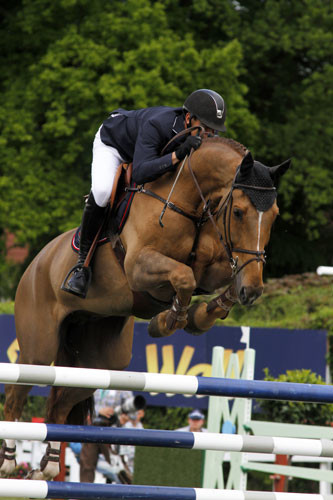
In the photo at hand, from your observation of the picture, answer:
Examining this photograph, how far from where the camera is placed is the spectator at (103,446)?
8250 mm

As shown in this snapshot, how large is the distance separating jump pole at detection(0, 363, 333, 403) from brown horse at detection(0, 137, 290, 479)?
936mm

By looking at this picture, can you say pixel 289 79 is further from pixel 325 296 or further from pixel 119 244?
pixel 119 244

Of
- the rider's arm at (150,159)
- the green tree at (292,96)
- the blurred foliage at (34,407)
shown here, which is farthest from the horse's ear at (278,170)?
the green tree at (292,96)

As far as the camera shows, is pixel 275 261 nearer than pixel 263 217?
No

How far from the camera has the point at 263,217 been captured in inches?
181

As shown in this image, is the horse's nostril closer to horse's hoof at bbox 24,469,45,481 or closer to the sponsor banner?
horse's hoof at bbox 24,469,45,481

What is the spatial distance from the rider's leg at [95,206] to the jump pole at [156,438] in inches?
67.2

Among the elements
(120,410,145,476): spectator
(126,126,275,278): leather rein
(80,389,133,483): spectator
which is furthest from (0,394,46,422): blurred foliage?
(126,126,275,278): leather rein

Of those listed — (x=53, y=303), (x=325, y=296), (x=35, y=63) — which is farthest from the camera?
(x=35, y=63)

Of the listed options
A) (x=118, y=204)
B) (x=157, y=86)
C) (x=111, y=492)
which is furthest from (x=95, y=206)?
(x=157, y=86)

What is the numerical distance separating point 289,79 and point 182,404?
13621mm

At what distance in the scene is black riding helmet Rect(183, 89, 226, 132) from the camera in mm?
4902

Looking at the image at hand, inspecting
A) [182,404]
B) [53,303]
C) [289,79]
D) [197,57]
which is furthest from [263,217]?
[289,79]

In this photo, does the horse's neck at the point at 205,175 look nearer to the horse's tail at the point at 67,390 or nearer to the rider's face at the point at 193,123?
the rider's face at the point at 193,123
